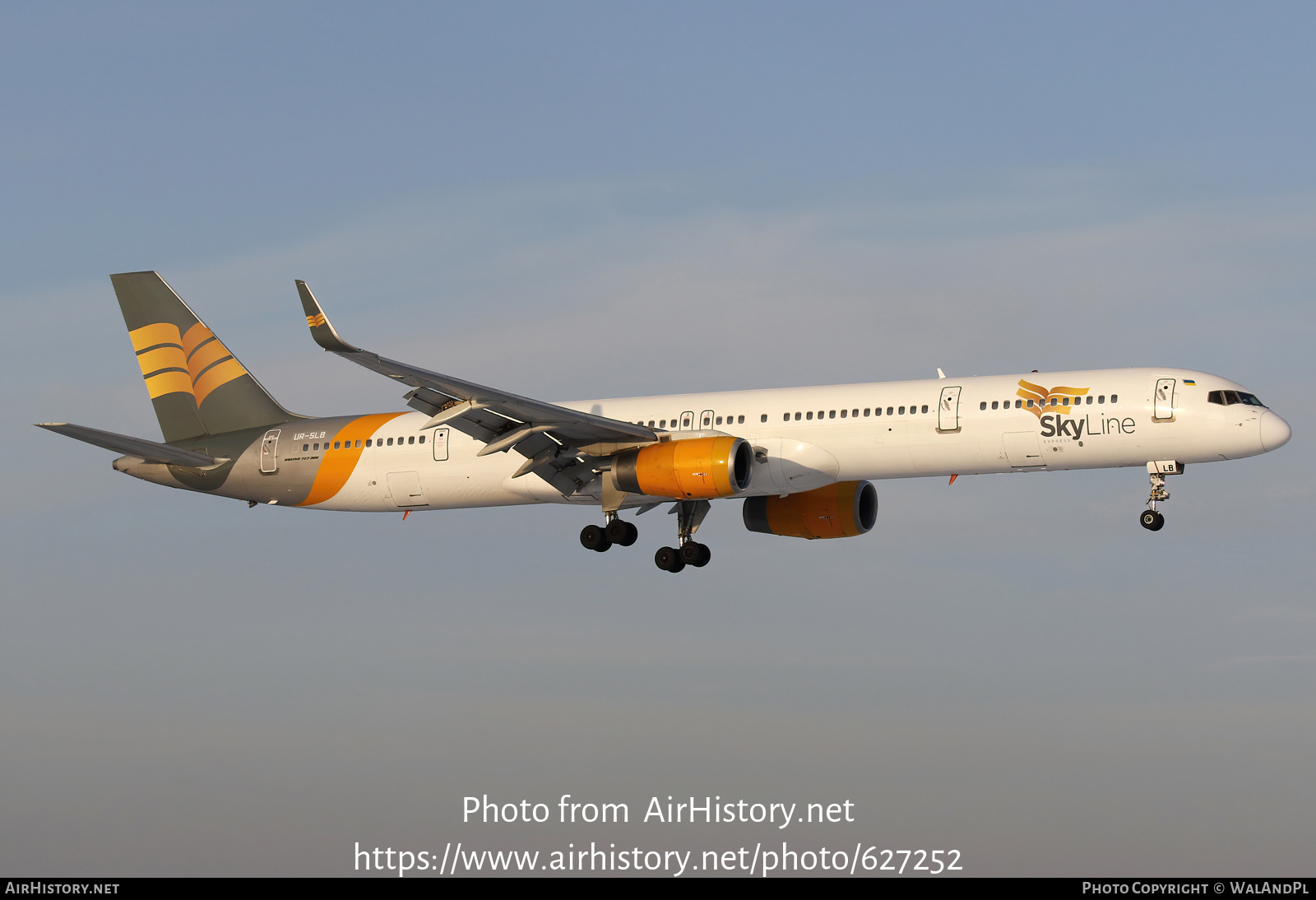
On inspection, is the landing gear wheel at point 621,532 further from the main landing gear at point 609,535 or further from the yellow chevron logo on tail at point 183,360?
the yellow chevron logo on tail at point 183,360

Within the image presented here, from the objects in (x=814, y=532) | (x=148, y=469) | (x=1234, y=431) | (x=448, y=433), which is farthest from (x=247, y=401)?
(x=1234, y=431)

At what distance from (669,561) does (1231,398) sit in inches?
669

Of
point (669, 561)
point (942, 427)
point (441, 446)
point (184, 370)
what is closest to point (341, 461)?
point (441, 446)

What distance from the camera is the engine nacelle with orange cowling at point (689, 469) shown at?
132ft

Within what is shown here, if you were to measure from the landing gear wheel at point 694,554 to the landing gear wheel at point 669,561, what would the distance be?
0.13 metres

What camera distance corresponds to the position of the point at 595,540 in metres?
45.4

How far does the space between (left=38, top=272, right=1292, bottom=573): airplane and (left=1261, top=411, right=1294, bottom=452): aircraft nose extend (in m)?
0.05

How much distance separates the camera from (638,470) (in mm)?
41406

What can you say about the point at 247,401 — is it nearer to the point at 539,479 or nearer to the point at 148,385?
the point at 148,385

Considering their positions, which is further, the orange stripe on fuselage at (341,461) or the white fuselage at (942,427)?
the orange stripe on fuselage at (341,461)

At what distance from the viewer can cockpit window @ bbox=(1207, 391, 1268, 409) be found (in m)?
38.6

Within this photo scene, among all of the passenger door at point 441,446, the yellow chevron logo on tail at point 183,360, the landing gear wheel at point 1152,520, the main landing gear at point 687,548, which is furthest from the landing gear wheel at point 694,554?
the yellow chevron logo on tail at point 183,360

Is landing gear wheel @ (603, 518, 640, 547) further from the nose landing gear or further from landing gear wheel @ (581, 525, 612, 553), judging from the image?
the nose landing gear

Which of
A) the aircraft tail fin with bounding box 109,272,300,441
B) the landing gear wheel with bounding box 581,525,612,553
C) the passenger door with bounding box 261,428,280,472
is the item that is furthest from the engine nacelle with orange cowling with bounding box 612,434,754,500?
the aircraft tail fin with bounding box 109,272,300,441
